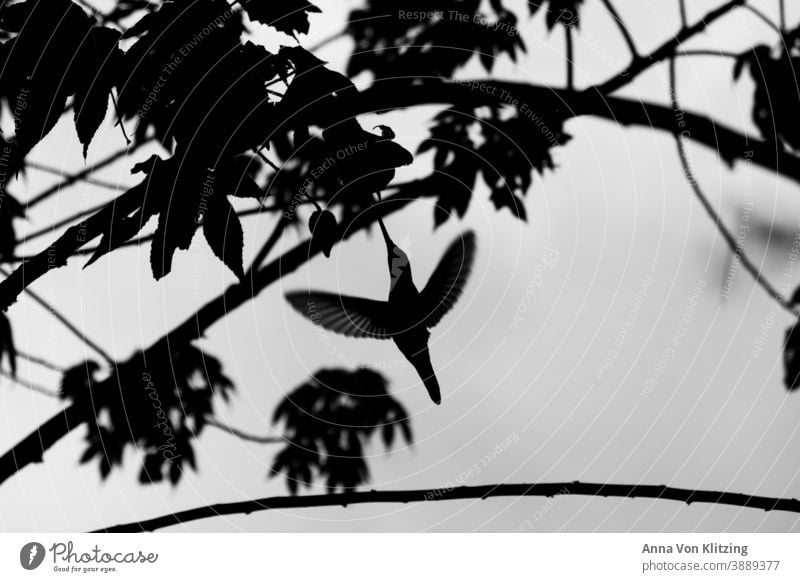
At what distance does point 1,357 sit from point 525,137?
0.90m

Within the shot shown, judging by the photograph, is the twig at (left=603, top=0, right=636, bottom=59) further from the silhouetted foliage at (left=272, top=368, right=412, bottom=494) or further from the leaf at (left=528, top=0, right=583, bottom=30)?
the silhouetted foliage at (left=272, top=368, right=412, bottom=494)

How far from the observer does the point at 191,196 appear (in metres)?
0.60

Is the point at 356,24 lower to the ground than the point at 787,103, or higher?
higher

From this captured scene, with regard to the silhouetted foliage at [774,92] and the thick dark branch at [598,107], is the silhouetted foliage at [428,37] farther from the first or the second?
the silhouetted foliage at [774,92]

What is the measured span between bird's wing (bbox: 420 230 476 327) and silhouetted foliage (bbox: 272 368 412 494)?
16 cm

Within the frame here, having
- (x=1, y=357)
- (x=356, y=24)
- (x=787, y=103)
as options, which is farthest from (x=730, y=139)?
(x=1, y=357)

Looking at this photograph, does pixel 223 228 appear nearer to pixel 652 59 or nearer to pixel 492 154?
pixel 492 154

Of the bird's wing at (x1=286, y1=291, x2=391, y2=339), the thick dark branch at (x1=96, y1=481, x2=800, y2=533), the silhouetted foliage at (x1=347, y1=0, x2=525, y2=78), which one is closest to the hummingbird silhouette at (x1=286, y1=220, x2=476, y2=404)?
the bird's wing at (x1=286, y1=291, x2=391, y2=339)

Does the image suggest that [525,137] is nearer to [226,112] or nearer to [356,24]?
[356,24]

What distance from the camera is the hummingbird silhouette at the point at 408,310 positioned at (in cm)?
93

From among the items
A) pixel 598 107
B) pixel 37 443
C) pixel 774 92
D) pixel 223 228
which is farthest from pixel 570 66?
pixel 37 443

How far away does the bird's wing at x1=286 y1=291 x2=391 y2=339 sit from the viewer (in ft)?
3.05
